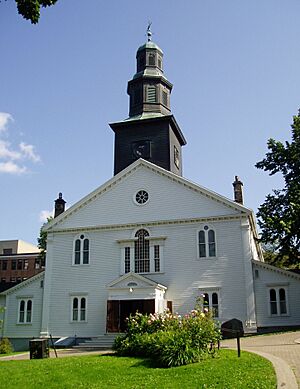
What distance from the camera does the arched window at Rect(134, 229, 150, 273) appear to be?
29.4m

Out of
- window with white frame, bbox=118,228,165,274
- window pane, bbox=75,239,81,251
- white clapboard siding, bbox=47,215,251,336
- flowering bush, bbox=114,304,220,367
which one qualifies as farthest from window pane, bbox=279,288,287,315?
window pane, bbox=75,239,81,251

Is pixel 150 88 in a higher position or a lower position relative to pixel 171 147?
higher

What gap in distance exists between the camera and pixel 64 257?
101 feet

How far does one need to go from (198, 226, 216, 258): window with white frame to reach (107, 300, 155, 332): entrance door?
173 inches

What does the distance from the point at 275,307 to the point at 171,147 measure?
1391 cm

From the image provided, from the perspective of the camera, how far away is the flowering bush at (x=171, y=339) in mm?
14438

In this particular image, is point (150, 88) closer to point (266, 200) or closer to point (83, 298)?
point (266, 200)

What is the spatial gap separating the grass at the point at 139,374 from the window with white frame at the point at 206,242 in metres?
12.9

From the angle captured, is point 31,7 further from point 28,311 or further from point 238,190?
point 28,311

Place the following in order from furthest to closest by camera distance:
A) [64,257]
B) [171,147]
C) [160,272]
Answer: [171,147]
[64,257]
[160,272]

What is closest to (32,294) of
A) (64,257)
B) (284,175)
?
(64,257)

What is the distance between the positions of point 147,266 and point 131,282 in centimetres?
195

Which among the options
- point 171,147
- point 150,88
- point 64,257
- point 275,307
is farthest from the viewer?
point 150,88

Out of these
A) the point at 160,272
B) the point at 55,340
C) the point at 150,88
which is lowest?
the point at 55,340
